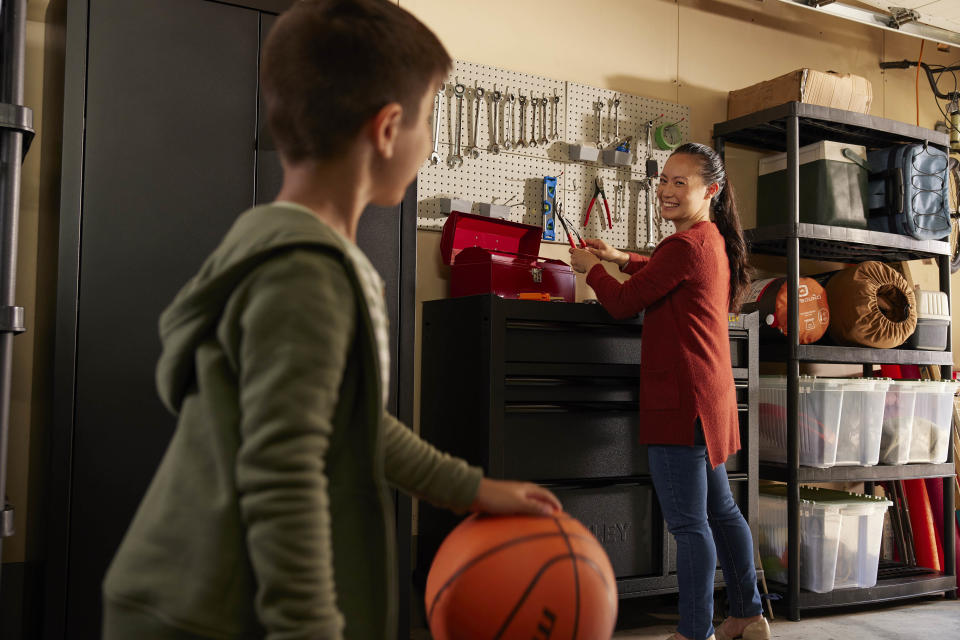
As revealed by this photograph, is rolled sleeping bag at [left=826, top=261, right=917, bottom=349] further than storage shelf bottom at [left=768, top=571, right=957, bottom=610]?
Yes

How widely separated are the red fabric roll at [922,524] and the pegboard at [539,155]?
1663mm

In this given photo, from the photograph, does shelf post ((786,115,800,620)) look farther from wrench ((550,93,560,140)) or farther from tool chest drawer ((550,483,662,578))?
wrench ((550,93,560,140))

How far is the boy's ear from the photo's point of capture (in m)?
0.96

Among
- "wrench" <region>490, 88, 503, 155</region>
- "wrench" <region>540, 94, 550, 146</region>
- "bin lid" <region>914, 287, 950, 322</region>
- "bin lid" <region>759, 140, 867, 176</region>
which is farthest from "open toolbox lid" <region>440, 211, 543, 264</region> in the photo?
"bin lid" <region>914, 287, 950, 322</region>

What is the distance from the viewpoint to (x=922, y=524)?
12.5ft

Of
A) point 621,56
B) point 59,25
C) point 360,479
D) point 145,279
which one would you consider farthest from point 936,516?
point 59,25

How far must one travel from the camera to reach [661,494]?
253 centimetres

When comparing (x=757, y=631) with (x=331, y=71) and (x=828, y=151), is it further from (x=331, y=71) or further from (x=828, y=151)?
(x=331, y=71)

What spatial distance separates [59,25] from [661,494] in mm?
2306

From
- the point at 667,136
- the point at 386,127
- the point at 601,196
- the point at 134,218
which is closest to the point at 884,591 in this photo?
the point at 601,196

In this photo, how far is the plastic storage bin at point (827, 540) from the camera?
3273mm

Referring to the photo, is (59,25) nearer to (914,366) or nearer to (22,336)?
(22,336)

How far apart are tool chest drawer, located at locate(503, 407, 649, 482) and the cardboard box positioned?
5.56 ft

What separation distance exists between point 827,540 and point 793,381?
2.08 ft
